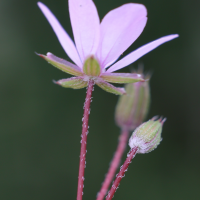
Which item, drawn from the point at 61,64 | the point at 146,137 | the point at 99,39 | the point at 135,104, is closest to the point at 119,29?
the point at 99,39

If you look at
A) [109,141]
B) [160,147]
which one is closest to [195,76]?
[160,147]

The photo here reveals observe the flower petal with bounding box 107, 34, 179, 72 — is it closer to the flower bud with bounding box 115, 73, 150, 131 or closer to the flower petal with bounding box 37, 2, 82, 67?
the flower petal with bounding box 37, 2, 82, 67

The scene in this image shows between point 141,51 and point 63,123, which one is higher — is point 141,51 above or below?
above

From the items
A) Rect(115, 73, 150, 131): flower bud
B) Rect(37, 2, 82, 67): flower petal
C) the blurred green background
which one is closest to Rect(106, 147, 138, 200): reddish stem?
Rect(37, 2, 82, 67): flower petal

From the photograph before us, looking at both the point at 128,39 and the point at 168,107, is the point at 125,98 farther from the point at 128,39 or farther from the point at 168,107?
the point at 168,107

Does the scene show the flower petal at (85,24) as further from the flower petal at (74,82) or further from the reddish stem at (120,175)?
the reddish stem at (120,175)

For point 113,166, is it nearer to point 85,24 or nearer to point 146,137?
point 146,137
